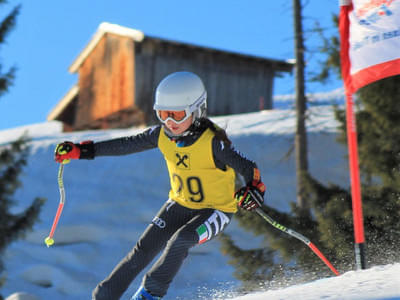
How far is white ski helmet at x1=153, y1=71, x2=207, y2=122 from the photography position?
13.7 feet

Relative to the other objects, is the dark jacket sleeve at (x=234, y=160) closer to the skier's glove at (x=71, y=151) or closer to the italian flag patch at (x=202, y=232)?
the italian flag patch at (x=202, y=232)

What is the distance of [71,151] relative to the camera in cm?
456

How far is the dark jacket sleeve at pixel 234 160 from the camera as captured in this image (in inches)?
161

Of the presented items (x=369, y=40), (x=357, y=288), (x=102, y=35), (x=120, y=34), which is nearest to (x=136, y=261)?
(x=357, y=288)

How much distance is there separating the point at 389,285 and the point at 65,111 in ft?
90.8

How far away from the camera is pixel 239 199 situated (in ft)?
13.2

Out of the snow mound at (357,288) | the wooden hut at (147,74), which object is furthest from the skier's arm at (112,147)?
the wooden hut at (147,74)

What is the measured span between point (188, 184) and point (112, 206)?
1168 centimetres

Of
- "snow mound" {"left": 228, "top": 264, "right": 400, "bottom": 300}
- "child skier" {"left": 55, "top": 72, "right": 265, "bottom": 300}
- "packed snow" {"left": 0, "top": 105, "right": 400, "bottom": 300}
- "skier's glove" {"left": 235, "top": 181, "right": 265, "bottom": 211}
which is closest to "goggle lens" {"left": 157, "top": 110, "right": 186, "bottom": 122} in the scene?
"child skier" {"left": 55, "top": 72, "right": 265, "bottom": 300}

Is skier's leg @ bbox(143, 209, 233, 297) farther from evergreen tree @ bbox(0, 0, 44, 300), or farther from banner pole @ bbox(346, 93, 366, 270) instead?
evergreen tree @ bbox(0, 0, 44, 300)

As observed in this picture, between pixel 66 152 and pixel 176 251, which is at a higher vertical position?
pixel 66 152

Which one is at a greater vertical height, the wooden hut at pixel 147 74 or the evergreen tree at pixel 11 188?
the wooden hut at pixel 147 74

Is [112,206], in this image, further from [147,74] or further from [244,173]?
[244,173]

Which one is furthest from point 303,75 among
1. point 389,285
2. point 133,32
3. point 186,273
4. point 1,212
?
point 133,32
